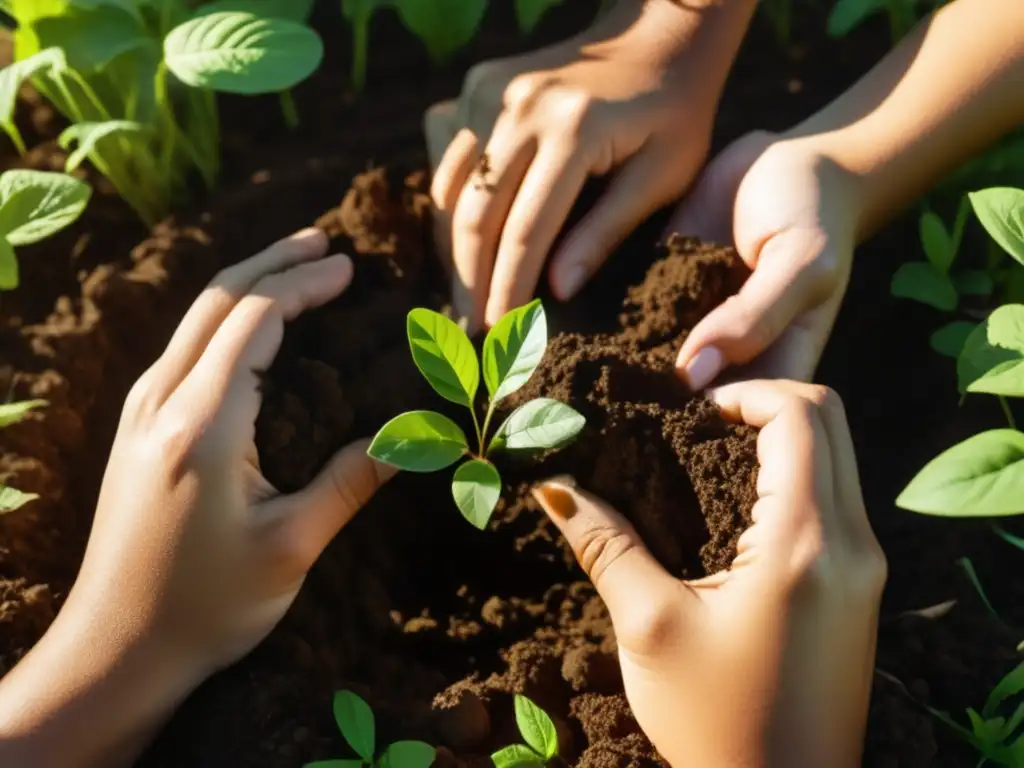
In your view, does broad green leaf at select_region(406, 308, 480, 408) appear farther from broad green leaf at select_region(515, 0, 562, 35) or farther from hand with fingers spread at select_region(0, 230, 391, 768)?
broad green leaf at select_region(515, 0, 562, 35)

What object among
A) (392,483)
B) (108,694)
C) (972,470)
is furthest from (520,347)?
(108,694)

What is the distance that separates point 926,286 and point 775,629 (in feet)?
2.00

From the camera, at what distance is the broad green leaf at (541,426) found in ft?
2.90

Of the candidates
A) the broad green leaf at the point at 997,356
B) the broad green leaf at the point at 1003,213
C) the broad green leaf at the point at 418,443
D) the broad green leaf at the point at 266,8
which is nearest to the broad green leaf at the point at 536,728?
the broad green leaf at the point at 418,443

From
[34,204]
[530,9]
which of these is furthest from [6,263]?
[530,9]

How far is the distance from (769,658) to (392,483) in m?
0.52

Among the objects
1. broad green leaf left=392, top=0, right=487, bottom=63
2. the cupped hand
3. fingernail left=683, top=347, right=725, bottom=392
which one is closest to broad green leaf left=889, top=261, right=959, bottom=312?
the cupped hand

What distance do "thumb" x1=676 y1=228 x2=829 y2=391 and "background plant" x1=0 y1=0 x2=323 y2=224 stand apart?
0.57 meters

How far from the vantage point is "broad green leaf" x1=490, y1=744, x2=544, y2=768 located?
0.88 meters

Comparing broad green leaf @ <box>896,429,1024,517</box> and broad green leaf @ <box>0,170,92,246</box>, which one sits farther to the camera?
broad green leaf @ <box>0,170,92,246</box>

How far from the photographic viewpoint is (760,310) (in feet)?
3.33

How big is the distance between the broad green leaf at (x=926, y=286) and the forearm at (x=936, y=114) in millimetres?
78

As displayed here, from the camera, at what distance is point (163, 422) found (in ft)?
3.22

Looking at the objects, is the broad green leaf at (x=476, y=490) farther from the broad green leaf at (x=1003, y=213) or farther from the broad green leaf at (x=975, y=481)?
the broad green leaf at (x=1003, y=213)
